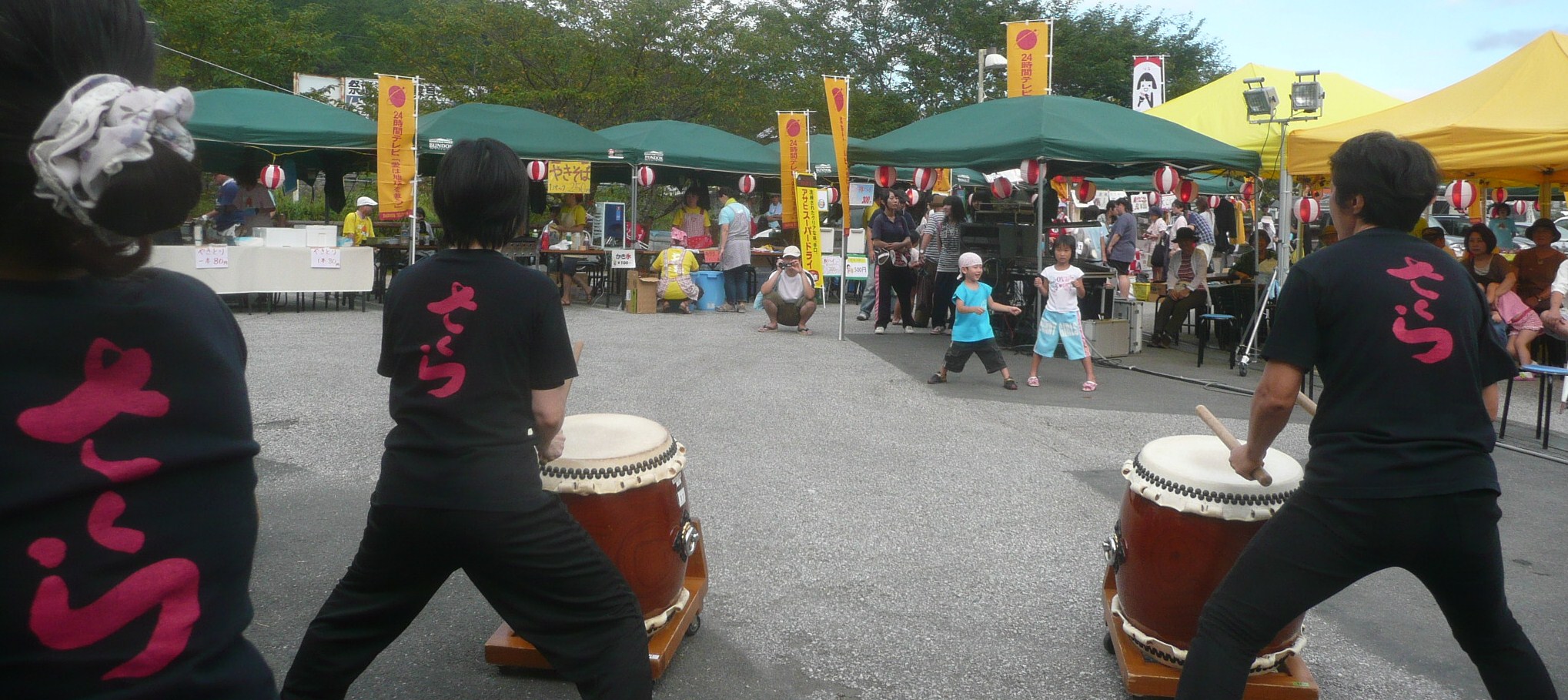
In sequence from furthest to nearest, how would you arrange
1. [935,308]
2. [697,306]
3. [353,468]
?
[697,306]
[935,308]
[353,468]

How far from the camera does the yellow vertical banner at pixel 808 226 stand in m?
13.7

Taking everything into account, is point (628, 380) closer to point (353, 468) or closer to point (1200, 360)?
point (353, 468)

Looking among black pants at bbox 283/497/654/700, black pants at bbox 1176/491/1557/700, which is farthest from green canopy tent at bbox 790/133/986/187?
black pants at bbox 283/497/654/700

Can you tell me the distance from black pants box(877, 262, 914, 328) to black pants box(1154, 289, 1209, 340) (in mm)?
3123

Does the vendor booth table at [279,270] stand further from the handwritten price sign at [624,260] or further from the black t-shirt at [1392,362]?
the black t-shirt at [1392,362]

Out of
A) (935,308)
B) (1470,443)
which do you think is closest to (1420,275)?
(1470,443)

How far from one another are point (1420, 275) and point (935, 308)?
11535 mm

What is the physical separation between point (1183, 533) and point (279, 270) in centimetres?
1379

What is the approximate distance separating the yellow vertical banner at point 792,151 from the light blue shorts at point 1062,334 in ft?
15.8

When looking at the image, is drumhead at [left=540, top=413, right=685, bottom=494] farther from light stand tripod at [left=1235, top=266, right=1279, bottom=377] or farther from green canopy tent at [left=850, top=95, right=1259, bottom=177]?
light stand tripod at [left=1235, top=266, right=1279, bottom=377]

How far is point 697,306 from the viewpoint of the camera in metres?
17.1

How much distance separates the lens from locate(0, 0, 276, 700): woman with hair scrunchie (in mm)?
1226

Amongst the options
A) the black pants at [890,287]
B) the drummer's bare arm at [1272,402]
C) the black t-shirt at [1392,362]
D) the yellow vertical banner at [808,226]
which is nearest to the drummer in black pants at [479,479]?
the drummer's bare arm at [1272,402]

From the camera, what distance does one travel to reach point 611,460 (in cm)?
326
